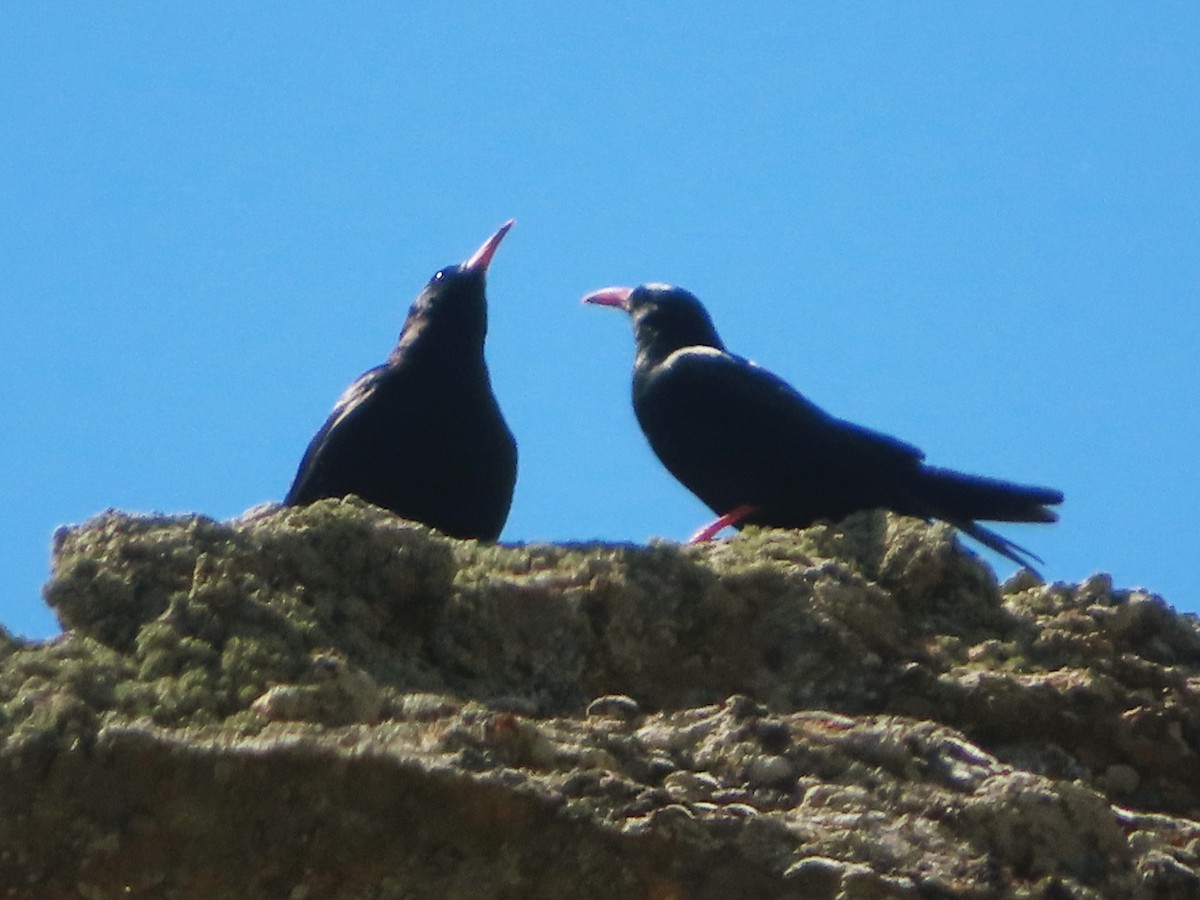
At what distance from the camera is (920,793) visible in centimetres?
409

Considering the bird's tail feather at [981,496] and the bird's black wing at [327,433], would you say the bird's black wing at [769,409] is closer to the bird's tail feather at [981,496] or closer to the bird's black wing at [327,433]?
the bird's tail feather at [981,496]

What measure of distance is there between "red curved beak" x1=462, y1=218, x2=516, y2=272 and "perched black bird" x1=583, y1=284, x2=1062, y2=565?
3.40 feet

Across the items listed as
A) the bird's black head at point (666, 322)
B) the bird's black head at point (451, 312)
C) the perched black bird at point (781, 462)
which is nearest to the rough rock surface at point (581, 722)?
the perched black bird at point (781, 462)

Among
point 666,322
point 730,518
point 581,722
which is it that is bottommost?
point 581,722

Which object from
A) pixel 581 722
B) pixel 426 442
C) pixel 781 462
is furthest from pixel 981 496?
pixel 581 722

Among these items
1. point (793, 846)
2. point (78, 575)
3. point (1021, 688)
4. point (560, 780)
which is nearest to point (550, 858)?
point (560, 780)

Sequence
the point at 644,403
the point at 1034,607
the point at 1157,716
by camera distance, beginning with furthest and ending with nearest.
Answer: the point at 644,403 < the point at 1034,607 < the point at 1157,716

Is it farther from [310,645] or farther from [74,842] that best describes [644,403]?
[74,842]

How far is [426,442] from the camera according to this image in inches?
348

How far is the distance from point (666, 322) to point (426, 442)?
7.57 ft

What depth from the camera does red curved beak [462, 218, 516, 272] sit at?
405 inches

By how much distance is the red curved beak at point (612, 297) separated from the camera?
11.4m

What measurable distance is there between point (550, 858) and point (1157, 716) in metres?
1.80

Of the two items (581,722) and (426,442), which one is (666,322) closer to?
(426,442)
